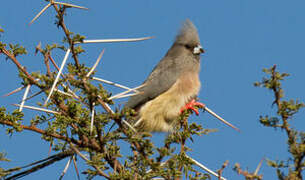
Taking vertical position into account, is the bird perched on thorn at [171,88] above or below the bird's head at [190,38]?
below

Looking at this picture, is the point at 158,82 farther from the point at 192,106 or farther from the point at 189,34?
the point at 189,34

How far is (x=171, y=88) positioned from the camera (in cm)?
620

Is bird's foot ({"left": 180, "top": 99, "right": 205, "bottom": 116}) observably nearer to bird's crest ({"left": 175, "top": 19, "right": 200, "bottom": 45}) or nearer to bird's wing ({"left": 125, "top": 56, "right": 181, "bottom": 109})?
bird's wing ({"left": 125, "top": 56, "right": 181, "bottom": 109})

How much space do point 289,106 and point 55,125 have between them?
2153mm

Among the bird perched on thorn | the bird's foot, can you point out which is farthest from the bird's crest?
→ the bird's foot

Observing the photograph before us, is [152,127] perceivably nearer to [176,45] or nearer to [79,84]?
[176,45]

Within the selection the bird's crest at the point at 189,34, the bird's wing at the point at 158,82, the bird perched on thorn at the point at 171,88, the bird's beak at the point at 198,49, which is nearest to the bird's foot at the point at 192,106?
the bird perched on thorn at the point at 171,88

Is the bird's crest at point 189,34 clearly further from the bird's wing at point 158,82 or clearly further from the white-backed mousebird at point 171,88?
the bird's wing at point 158,82

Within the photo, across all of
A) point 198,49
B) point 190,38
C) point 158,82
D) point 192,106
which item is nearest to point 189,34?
point 190,38

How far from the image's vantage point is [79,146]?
3.73m

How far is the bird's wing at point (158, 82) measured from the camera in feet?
19.6

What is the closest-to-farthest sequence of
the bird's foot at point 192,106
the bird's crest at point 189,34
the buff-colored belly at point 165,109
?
the bird's foot at point 192,106
the buff-colored belly at point 165,109
the bird's crest at point 189,34

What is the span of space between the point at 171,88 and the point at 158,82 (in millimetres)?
232

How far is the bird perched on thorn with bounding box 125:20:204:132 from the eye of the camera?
6000mm
